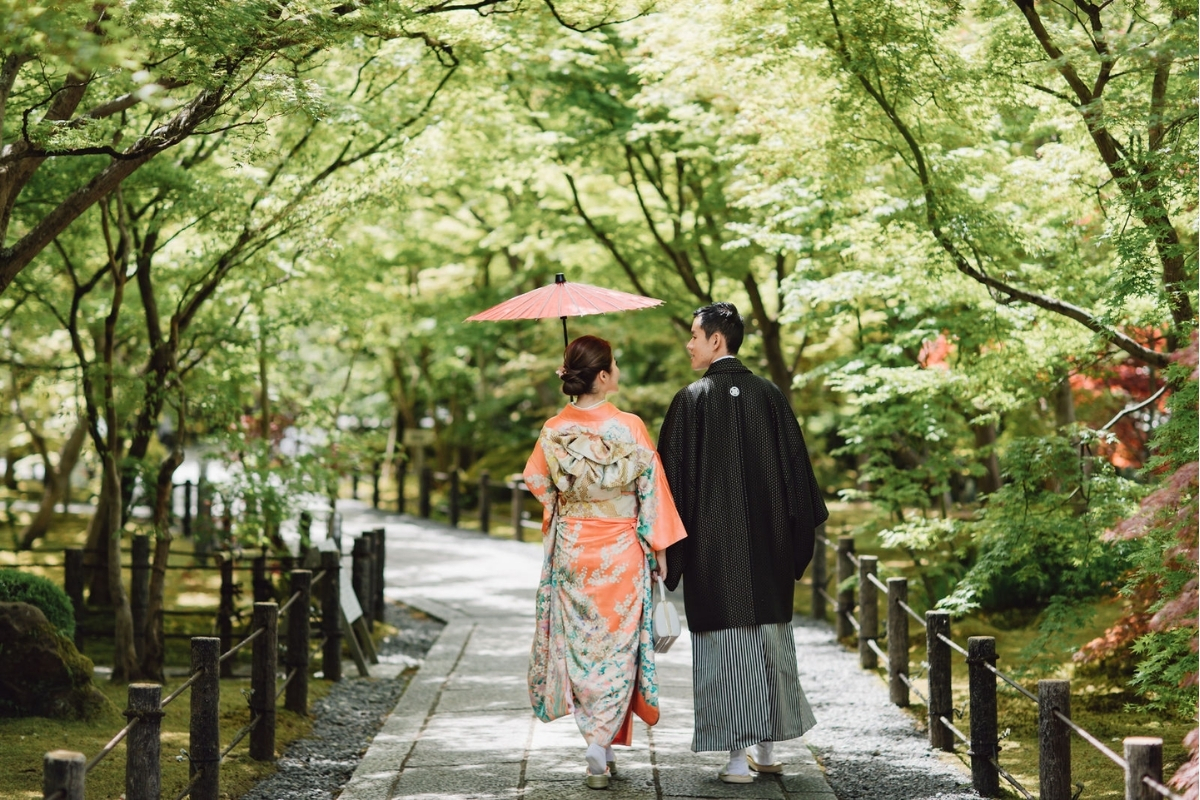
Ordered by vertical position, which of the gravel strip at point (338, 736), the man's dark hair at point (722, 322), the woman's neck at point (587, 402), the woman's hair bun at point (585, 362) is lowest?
the gravel strip at point (338, 736)

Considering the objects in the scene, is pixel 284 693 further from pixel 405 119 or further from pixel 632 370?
pixel 632 370

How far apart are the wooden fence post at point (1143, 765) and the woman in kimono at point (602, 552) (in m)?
1.99

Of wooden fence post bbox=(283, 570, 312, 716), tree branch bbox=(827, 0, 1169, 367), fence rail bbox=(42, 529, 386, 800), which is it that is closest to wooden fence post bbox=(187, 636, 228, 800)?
fence rail bbox=(42, 529, 386, 800)

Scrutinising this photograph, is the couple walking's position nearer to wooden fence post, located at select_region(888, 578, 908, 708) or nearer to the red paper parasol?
the red paper parasol

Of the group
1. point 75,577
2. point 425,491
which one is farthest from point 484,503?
point 75,577

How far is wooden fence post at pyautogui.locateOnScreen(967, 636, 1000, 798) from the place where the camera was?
4.96m

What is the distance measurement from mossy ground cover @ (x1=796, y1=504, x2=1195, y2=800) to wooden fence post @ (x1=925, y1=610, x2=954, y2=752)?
0.12 m

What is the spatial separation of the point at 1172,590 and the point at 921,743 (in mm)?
1989

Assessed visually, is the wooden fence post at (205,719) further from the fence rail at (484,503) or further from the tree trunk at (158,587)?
the fence rail at (484,503)

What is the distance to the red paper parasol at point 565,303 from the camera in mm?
5004

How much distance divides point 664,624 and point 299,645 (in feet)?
9.02

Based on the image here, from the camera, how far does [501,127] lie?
416 inches

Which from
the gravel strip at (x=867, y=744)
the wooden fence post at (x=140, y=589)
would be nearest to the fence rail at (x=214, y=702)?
the wooden fence post at (x=140, y=589)

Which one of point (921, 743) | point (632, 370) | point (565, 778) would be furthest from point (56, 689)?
point (632, 370)
